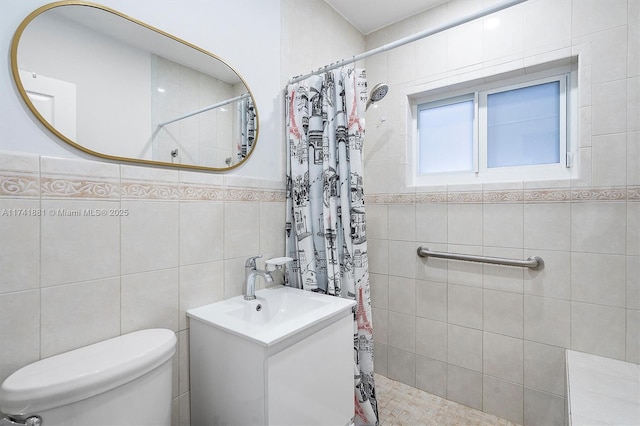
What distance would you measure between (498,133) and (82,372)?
2.22 metres

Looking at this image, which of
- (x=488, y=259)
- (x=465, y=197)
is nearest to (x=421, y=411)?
(x=488, y=259)

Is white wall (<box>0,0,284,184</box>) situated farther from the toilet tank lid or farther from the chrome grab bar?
the chrome grab bar

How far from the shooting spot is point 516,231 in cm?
163

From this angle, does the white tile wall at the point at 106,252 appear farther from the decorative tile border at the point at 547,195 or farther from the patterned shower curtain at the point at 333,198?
the decorative tile border at the point at 547,195

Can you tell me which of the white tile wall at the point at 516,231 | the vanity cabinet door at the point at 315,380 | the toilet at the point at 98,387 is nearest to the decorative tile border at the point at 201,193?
the toilet at the point at 98,387

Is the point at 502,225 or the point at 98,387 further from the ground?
the point at 502,225

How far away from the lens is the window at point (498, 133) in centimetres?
164

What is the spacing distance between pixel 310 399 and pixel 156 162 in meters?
1.06

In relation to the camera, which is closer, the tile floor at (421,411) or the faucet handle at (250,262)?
the faucet handle at (250,262)

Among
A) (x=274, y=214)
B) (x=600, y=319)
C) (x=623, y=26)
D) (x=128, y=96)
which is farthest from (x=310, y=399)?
(x=623, y=26)

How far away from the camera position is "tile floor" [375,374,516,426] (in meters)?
1.65

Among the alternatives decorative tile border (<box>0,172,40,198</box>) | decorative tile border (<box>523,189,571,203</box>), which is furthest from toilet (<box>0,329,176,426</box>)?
decorative tile border (<box>523,189,571,203</box>)

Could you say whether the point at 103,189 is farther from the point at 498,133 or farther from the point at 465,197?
the point at 498,133

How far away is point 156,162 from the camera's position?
1.12 m
